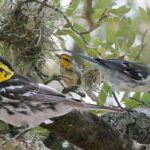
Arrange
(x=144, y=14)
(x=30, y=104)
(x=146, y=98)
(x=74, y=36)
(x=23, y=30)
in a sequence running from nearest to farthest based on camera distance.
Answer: (x=30, y=104), (x=23, y=30), (x=74, y=36), (x=146, y=98), (x=144, y=14)

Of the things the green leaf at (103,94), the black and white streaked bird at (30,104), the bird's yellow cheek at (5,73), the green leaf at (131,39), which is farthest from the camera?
the green leaf at (131,39)

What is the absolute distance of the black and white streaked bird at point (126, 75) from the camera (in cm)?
363

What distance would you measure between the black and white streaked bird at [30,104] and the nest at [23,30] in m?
0.54

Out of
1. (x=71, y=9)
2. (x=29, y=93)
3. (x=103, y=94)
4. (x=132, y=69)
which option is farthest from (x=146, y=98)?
(x=29, y=93)

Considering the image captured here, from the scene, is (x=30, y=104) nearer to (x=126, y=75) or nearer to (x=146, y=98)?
(x=146, y=98)

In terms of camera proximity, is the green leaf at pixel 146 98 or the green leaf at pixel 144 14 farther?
the green leaf at pixel 144 14

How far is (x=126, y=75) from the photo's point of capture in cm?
389

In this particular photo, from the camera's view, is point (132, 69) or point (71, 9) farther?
point (132, 69)

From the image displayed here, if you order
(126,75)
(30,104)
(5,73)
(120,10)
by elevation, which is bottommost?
(126,75)

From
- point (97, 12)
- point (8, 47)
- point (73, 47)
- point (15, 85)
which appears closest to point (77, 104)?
point (15, 85)

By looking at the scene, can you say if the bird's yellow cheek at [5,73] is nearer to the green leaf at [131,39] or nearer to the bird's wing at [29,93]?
the bird's wing at [29,93]

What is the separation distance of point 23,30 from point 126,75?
3.56 feet

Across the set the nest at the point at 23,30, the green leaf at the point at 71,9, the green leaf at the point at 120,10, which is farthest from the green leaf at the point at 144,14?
the nest at the point at 23,30

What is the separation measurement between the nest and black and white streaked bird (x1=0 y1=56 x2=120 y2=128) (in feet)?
1.77
